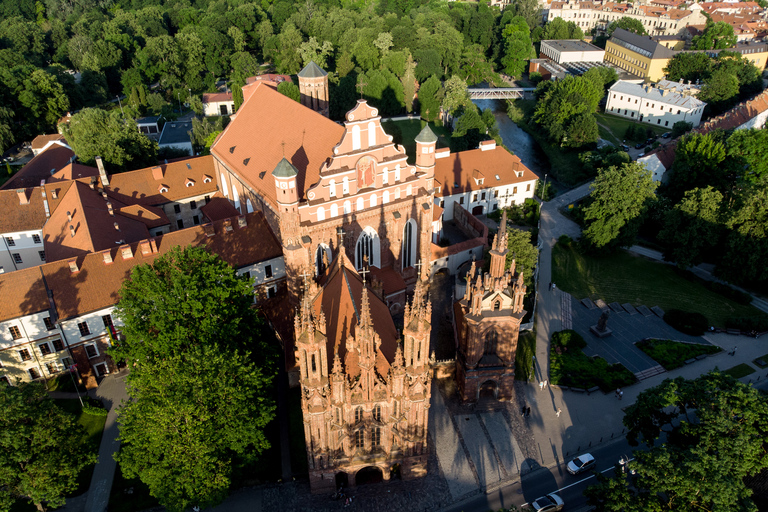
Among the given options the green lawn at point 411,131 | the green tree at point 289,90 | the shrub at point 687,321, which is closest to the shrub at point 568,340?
the shrub at point 687,321

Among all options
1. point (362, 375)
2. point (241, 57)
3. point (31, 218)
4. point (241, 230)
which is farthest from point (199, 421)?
point (241, 57)

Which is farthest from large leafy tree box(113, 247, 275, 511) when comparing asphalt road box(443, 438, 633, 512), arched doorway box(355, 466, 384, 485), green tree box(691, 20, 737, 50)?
green tree box(691, 20, 737, 50)

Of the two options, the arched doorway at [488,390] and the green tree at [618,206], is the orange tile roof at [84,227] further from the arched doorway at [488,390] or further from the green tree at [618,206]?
the green tree at [618,206]

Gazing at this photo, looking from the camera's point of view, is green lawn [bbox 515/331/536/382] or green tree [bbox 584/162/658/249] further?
green tree [bbox 584/162/658/249]

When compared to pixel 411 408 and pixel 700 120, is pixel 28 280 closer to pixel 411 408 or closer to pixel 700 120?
pixel 411 408

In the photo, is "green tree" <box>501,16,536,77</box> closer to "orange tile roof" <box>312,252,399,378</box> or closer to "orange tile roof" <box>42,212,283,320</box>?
"orange tile roof" <box>42,212,283,320</box>

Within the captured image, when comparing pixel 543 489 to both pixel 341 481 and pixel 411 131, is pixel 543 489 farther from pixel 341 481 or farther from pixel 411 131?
pixel 411 131
